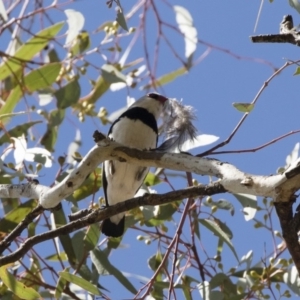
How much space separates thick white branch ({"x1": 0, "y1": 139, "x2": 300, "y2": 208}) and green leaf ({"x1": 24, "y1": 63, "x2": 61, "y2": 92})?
3.30ft

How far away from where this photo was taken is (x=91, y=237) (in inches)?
98.4

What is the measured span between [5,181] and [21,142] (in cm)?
35

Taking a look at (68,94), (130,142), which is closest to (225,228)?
(130,142)

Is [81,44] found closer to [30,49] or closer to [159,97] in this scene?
[30,49]

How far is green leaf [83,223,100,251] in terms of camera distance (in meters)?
2.49

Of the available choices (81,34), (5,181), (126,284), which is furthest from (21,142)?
(81,34)

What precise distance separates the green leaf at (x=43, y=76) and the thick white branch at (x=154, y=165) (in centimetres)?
101

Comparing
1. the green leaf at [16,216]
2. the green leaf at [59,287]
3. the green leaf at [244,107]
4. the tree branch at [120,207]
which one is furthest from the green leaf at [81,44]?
the green leaf at [244,107]

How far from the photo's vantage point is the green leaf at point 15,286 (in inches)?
87.1

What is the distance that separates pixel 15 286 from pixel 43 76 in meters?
1.01

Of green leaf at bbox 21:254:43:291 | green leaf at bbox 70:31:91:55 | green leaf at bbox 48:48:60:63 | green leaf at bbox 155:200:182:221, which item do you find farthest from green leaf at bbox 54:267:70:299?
green leaf at bbox 48:48:60:63

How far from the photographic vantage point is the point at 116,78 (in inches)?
114

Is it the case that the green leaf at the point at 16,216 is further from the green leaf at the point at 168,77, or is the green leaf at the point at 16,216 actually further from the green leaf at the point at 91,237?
the green leaf at the point at 168,77

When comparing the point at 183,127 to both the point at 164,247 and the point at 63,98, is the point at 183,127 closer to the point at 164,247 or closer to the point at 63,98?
the point at 164,247
